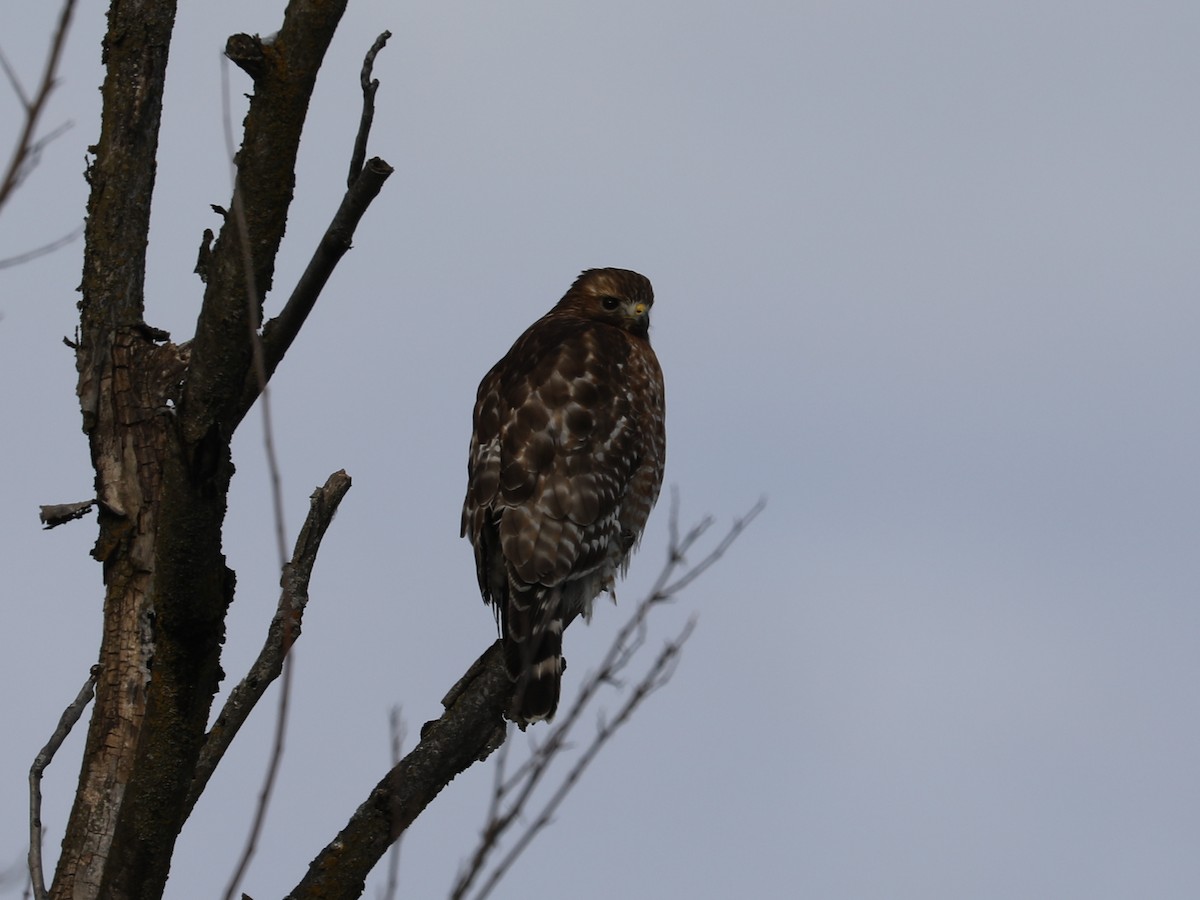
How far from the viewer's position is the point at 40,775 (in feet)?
15.1

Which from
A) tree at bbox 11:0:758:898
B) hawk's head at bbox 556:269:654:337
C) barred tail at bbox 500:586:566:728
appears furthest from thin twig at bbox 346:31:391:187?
hawk's head at bbox 556:269:654:337

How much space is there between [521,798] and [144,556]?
9.33ft

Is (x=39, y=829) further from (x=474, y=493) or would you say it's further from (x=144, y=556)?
(x=474, y=493)

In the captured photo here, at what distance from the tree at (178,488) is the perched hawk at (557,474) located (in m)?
0.73

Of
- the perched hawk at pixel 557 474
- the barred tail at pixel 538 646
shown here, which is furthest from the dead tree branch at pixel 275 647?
the perched hawk at pixel 557 474

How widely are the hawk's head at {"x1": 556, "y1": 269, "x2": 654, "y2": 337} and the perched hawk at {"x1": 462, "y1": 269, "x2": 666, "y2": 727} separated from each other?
531 millimetres

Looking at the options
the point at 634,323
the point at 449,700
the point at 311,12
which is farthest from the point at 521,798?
the point at 634,323

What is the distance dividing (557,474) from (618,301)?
185 cm

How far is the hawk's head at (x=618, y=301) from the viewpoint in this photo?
878 cm

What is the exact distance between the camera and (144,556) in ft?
16.5

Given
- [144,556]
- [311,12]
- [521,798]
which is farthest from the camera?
[144,556]

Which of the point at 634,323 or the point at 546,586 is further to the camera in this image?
the point at 634,323

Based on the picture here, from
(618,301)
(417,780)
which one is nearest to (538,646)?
(417,780)

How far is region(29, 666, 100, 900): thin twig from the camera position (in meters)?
4.38
